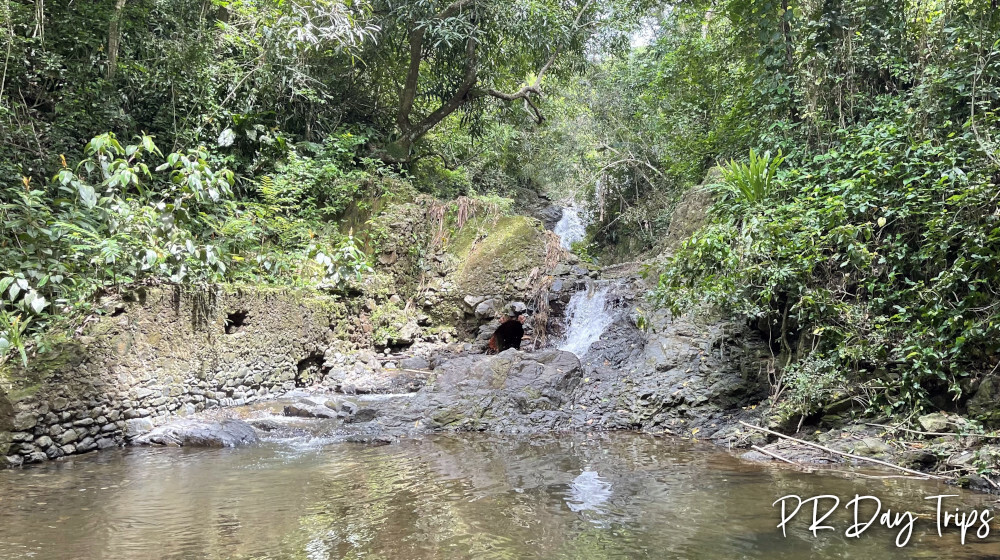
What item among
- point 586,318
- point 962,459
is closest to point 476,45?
point 586,318

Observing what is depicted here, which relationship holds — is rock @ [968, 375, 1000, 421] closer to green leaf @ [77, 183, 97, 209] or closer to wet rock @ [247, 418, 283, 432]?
wet rock @ [247, 418, 283, 432]

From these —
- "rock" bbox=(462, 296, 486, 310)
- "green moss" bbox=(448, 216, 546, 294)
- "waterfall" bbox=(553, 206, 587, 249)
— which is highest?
"waterfall" bbox=(553, 206, 587, 249)

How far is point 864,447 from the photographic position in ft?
16.8

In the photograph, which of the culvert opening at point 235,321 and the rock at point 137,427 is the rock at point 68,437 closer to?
the rock at point 137,427

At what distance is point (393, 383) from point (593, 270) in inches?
204

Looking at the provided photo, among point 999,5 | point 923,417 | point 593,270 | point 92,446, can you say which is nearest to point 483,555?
point 923,417

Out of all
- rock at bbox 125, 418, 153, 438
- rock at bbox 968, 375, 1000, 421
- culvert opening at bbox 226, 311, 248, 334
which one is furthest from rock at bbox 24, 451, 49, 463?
rock at bbox 968, 375, 1000, 421

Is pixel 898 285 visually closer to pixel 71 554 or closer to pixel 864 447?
pixel 864 447

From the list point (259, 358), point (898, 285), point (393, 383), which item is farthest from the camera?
point (393, 383)

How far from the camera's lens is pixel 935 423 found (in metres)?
4.94

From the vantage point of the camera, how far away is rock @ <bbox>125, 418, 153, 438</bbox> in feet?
21.0

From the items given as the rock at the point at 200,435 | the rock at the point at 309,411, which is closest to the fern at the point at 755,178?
the rock at the point at 309,411

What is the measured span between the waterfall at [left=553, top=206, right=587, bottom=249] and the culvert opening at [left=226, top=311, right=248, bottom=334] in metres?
12.8

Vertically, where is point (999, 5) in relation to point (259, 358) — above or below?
above
